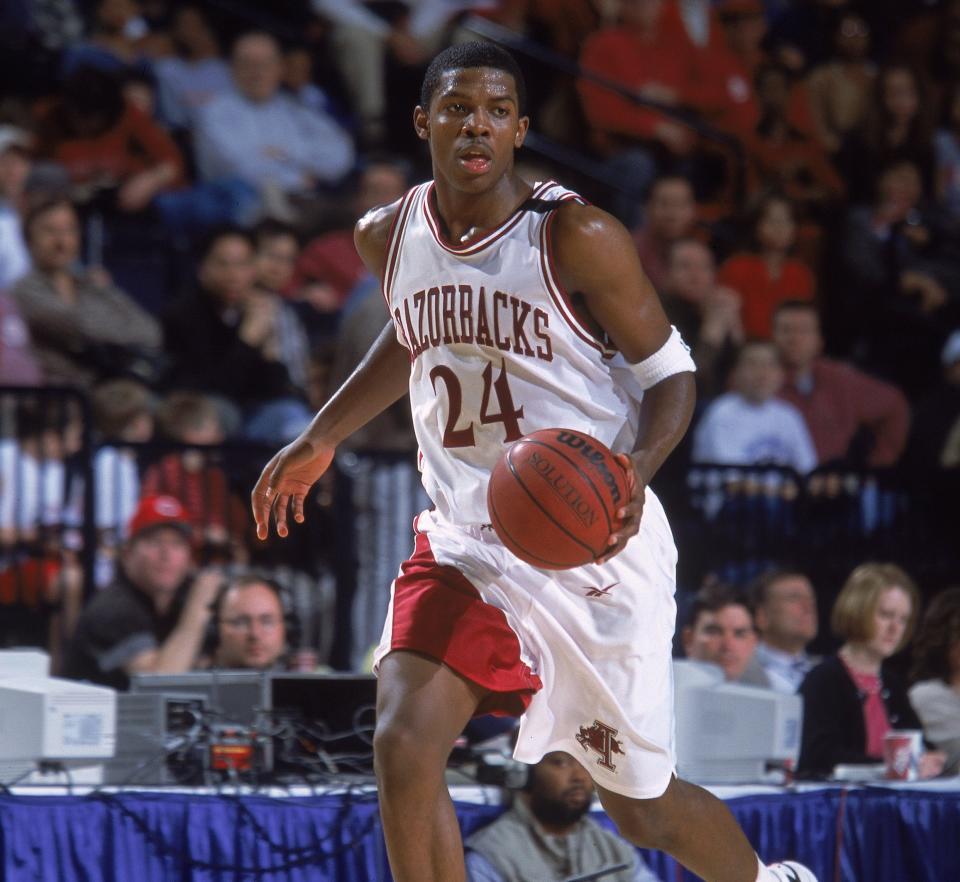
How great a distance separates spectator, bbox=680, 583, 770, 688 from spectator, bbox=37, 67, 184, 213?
4301mm

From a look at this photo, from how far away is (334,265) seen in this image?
923 cm

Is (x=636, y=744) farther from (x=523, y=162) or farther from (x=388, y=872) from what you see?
(x=523, y=162)

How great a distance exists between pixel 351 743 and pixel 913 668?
2295 mm

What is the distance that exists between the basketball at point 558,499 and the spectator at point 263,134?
20.4 ft

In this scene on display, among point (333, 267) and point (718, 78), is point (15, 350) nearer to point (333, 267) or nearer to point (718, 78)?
point (333, 267)

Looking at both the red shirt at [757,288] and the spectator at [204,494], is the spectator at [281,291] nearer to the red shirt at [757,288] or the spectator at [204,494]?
the spectator at [204,494]

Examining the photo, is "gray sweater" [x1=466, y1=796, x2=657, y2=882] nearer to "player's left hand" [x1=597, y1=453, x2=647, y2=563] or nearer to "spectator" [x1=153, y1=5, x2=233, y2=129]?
"player's left hand" [x1=597, y1=453, x2=647, y2=563]

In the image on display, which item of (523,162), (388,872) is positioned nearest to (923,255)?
(523,162)

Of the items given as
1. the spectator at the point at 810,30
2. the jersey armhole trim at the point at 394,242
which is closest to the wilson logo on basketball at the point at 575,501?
the jersey armhole trim at the point at 394,242

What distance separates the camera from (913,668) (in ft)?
21.0

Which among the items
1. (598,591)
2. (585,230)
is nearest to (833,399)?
(598,591)

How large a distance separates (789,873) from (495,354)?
1524 mm

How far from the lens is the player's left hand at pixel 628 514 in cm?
338

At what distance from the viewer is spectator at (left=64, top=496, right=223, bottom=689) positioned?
6285mm
